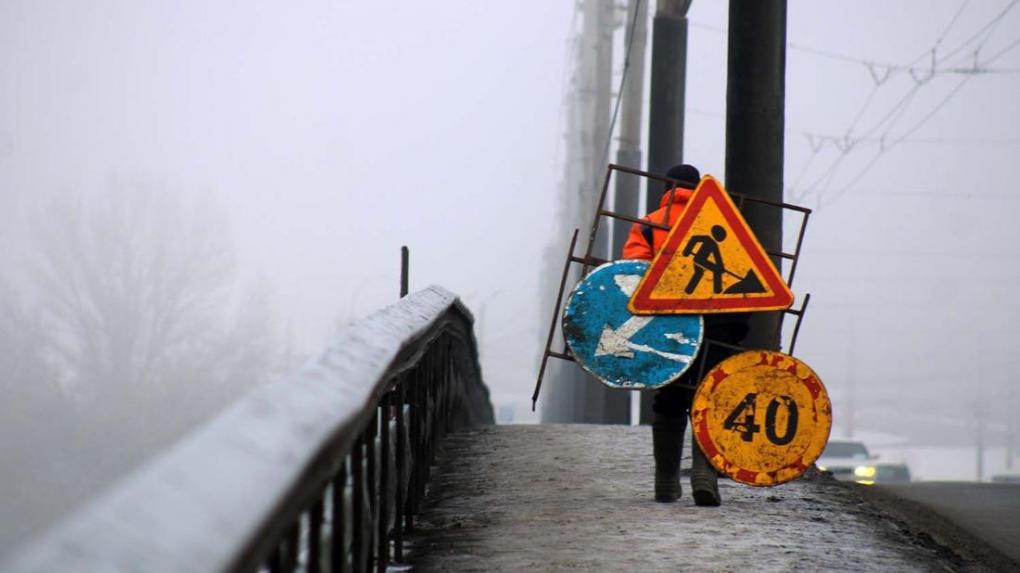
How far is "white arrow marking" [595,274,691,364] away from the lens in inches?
258

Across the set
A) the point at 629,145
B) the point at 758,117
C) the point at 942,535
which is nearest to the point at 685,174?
the point at 758,117

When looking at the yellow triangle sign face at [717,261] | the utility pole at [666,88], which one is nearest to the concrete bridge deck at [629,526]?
the yellow triangle sign face at [717,261]

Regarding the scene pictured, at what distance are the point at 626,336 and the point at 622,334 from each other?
0.6 inches

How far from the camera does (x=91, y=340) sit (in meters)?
71.6

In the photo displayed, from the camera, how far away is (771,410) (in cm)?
660

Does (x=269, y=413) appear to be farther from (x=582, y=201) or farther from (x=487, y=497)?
(x=582, y=201)

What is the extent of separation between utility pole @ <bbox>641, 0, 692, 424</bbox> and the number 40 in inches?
386

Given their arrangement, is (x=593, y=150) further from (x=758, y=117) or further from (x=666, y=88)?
(x=758, y=117)

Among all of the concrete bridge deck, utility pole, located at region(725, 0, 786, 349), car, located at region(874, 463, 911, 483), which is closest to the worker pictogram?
the concrete bridge deck

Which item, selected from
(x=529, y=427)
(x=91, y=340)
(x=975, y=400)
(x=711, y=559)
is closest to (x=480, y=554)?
(x=711, y=559)

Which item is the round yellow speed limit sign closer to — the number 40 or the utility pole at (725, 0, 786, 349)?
the number 40

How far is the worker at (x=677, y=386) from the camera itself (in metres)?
6.98

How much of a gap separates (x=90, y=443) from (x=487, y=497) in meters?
69.0

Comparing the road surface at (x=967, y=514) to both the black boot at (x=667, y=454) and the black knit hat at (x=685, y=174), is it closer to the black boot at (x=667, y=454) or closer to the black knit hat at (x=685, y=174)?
the black boot at (x=667, y=454)
